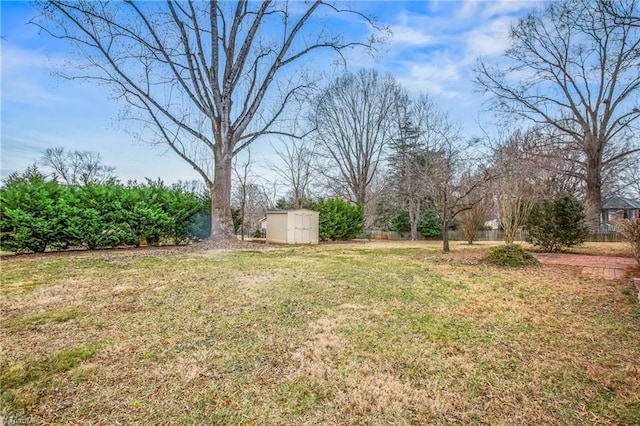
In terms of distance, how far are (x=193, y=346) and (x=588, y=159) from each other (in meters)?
16.2

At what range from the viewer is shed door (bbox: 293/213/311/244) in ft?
Answer: 47.0

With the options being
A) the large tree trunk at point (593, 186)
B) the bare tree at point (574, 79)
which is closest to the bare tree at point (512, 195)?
the large tree trunk at point (593, 186)

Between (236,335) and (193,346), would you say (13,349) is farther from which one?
(236,335)

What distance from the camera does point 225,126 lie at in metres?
11.0

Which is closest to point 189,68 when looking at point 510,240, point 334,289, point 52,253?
point 52,253

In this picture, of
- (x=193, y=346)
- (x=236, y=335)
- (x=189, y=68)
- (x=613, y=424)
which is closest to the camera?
(x=613, y=424)

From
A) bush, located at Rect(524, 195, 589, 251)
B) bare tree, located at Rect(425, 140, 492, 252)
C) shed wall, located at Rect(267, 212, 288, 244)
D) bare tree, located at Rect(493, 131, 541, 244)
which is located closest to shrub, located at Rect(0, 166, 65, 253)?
shed wall, located at Rect(267, 212, 288, 244)

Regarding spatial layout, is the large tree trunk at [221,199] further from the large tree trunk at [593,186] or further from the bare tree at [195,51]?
the large tree trunk at [593,186]

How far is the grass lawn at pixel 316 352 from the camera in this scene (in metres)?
2.03

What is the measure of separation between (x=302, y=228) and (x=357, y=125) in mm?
10607

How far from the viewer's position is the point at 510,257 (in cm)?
700

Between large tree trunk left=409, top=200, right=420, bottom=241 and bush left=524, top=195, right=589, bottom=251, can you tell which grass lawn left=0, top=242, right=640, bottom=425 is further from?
large tree trunk left=409, top=200, right=420, bottom=241

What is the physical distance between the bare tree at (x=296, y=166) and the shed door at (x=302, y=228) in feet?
26.0

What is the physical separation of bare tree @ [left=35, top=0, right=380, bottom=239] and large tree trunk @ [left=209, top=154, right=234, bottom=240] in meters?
0.03
